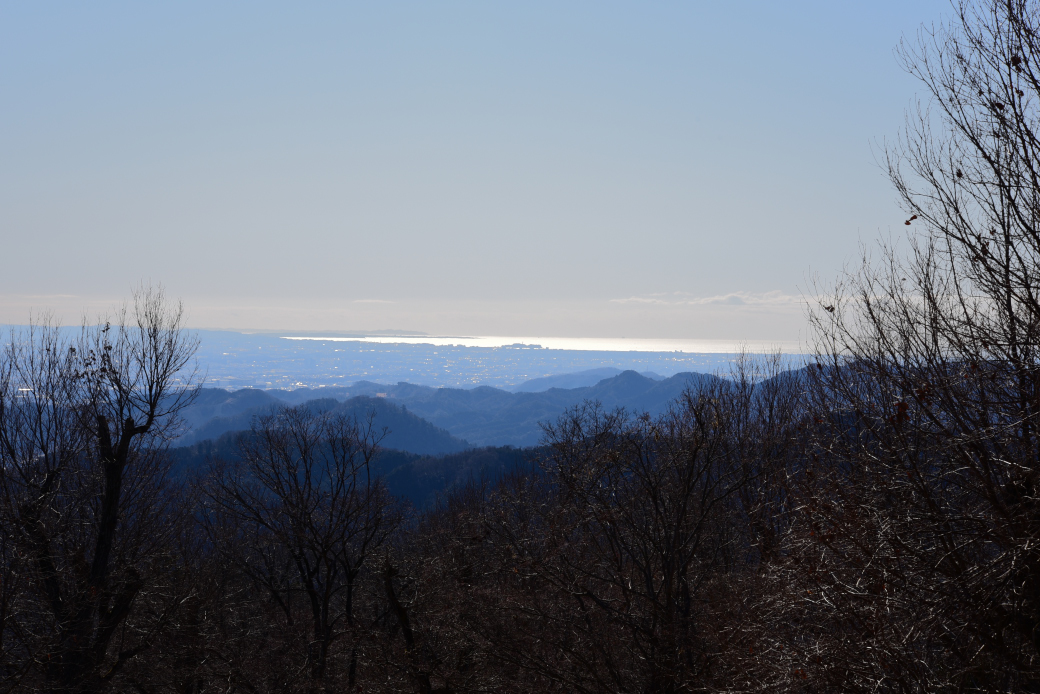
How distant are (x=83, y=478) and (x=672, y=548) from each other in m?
20.3

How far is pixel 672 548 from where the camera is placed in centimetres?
1666

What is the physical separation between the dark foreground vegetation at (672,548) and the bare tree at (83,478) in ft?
0.36

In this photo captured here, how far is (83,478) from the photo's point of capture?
24.3 metres

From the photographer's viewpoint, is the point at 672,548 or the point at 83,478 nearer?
the point at 672,548

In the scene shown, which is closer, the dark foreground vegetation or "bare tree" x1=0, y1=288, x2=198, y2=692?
the dark foreground vegetation

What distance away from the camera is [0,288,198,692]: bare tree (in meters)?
16.2

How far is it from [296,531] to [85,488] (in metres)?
7.07

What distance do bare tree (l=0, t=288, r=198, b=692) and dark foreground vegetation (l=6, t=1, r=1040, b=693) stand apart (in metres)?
0.11

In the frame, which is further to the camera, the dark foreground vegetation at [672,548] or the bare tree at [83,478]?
the bare tree at [83,478]

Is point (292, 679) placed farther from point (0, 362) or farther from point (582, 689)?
point (0, 362)

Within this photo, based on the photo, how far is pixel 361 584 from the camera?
113 feet

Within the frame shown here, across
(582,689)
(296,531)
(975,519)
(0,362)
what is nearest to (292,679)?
(296,531)

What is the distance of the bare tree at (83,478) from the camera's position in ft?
53.2

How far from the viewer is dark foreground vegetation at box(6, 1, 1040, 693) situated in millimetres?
9016
